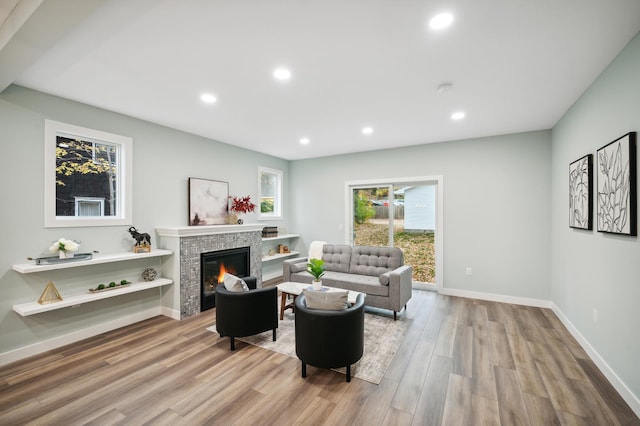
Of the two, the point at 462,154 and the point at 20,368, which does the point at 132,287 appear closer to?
the point at 20,368

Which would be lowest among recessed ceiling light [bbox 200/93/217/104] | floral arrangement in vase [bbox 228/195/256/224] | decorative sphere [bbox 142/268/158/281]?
decorative sphere [bbox 142/268/158/281]

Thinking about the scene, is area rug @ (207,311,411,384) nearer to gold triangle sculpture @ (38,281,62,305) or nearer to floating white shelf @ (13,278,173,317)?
floating white shelf @ (13,278,173,317)

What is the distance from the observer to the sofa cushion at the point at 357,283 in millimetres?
3904

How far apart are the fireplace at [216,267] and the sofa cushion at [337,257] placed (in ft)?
4.65

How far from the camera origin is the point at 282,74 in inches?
104

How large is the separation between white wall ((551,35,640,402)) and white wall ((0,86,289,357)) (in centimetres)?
513

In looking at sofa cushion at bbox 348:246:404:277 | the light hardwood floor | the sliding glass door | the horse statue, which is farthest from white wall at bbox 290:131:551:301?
the horse statue

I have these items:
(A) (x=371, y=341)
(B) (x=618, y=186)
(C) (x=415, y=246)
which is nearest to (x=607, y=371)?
(B) (x=618, y=186)

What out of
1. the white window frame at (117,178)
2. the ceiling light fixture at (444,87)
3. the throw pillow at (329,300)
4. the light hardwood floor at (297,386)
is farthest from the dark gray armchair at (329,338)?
the white window frame at (117,178)

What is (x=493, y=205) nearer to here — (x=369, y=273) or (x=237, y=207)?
(x=369, y=273)

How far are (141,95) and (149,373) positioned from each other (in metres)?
2.89

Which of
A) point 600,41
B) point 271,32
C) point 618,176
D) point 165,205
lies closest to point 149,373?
point 165,205

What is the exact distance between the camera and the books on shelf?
5812 mm

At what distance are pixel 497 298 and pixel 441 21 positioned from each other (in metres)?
4.44
